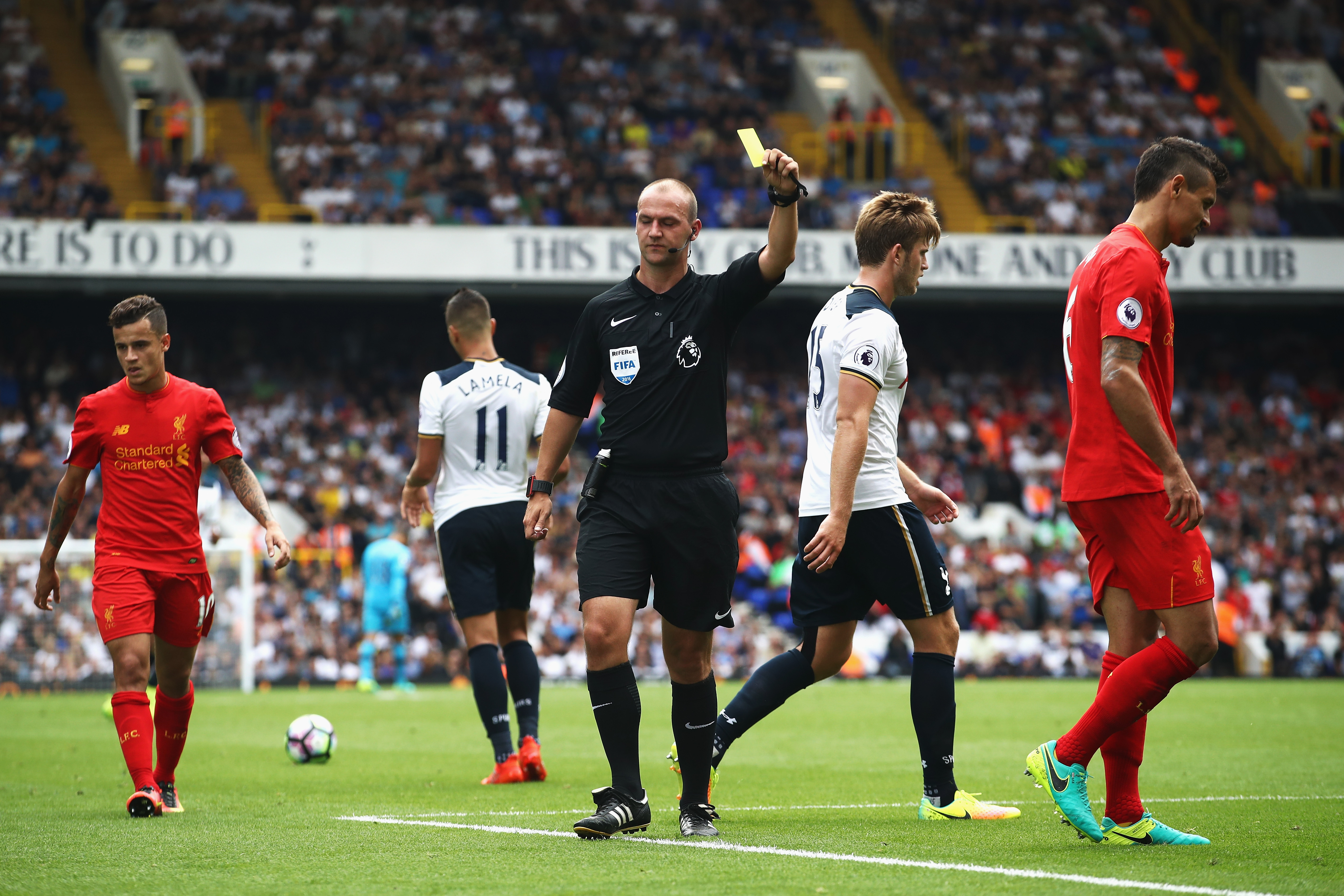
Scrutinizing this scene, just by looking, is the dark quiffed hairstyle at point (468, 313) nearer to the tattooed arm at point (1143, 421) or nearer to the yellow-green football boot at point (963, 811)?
the yellow-green football boot at point (963, 811)

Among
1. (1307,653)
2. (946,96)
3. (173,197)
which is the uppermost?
(946,96)

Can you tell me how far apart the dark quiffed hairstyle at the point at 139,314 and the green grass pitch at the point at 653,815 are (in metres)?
2.15

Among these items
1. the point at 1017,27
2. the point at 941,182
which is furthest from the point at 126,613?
the point at 1017,27

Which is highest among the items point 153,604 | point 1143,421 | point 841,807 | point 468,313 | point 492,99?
point 492,99

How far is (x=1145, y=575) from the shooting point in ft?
17.0

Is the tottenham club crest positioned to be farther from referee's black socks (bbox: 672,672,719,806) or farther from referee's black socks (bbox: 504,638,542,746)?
referee's black socks (bbox: 504,638,542,746)

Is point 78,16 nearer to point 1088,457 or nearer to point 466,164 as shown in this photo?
point 466,164

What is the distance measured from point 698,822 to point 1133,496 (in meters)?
1.96

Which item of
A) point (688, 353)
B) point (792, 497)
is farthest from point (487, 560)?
point (792, 497)

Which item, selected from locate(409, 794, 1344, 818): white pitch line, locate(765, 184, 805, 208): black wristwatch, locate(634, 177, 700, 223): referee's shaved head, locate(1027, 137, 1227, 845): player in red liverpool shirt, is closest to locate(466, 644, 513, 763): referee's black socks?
locate(409, 794, 1344, 818): white pitch line

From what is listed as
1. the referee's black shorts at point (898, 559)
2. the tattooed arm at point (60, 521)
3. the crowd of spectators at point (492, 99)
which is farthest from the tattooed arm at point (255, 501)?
the crowd of spectators at point (492, 99)

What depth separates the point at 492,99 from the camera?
29.2m

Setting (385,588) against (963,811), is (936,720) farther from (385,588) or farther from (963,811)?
(385,588)

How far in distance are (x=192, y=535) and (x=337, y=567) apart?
52.0 ft
